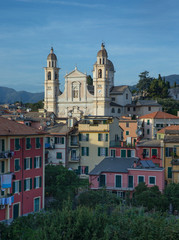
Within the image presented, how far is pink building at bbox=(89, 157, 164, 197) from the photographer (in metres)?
42.3

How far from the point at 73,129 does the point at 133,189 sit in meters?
13.7

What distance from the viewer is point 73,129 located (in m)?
52.9

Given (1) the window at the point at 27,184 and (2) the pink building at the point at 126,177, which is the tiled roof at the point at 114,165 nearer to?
(2) the pink building at the point at 126,177

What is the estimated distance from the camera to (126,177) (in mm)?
42688

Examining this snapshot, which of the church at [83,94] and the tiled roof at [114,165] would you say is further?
the church at [83,94]

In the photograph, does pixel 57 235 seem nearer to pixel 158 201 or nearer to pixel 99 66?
pixel 158 201

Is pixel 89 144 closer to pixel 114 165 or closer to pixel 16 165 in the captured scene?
pixel 114 165

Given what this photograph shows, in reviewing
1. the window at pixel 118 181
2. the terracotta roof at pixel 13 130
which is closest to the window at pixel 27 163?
the terracotta roof at pixel 13 130

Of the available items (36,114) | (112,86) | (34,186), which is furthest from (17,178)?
(112,86)

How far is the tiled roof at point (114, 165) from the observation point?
142 ft

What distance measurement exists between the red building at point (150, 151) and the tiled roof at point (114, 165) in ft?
8.54

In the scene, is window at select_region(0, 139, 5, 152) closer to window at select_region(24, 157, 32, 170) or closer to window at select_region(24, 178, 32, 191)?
window at select_region(24, 157, 32, 170)

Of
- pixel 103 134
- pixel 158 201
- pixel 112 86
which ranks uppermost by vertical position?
pixel 112 86

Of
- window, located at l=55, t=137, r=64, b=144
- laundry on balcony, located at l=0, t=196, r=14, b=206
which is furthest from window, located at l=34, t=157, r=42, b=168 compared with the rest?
window, located at l=55, t=137, r=64, b=144
